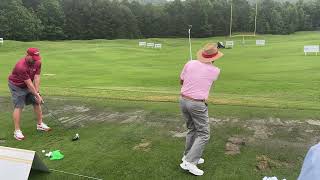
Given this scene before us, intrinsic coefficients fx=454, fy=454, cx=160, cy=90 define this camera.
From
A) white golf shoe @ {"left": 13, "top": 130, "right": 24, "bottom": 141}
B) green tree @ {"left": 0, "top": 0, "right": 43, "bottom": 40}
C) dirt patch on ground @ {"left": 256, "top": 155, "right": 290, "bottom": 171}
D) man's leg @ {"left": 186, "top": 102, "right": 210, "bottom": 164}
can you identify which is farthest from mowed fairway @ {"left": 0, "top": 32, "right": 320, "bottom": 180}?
green tree @ {"left": 0, "top": 0, "right": 43, "bottom": 40}

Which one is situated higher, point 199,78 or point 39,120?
point 199,78

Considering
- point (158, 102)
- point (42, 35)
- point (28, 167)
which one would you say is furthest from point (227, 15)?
point (28, 167)

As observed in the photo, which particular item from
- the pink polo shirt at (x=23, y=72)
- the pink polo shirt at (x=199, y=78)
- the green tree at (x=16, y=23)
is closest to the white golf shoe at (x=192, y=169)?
the pink polo shirt at (x=199, y=78)

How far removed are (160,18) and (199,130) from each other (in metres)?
102

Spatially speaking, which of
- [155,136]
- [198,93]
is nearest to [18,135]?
[155,136]

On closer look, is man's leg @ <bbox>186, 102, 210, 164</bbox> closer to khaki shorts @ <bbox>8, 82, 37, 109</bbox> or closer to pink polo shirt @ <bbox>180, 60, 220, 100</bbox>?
pink polo shirt @ <bbox>180, 60, 220, 100</bbox>

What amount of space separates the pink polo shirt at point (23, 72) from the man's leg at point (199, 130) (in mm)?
4136

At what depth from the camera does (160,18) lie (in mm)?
108438

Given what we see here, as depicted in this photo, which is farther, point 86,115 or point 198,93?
point 86,115

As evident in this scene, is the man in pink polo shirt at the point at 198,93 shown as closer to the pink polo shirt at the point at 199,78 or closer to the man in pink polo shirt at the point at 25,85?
the pink polo shirt at the point at 199,78

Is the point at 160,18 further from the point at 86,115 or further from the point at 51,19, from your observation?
the point at 86,115

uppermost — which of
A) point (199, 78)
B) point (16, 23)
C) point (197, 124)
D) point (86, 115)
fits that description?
point (199, 78)

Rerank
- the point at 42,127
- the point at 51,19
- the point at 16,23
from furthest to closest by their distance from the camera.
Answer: the point at 51,19
the point at 16,23
the point at 42,127

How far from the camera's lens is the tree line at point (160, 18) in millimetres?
102125
